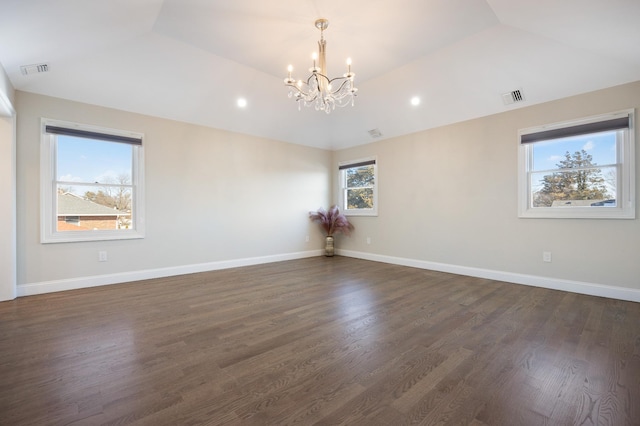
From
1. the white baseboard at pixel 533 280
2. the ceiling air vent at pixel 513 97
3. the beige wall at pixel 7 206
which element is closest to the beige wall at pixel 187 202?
the beige wall at pixel 7 206

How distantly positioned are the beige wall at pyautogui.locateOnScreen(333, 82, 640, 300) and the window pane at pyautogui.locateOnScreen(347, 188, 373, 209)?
346 mm

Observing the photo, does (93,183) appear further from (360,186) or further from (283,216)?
(360,186)

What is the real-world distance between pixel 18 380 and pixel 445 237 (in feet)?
16.5

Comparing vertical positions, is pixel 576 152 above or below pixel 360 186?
above

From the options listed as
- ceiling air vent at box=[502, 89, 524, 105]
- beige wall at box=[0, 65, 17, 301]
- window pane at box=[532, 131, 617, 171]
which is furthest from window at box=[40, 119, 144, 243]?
window pane at box=[532, 131, 617, 171]

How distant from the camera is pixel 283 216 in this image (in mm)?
5863

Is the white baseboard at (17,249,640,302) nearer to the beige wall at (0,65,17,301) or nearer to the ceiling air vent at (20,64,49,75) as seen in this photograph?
the beige wall at (0,65,17,301)

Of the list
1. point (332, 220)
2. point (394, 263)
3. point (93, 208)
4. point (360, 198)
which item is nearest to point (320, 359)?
point (394, 263)

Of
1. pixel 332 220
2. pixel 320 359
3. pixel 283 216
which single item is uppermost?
pixel 283 216

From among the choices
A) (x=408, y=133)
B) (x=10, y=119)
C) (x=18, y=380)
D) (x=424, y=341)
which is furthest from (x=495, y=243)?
(x=10, y=119)

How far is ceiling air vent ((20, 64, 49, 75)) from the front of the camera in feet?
9.95


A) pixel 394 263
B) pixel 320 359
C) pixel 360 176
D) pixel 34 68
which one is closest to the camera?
pixel 320 359

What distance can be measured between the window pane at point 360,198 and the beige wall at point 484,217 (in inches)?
13.6

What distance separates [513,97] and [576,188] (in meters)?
1.44
